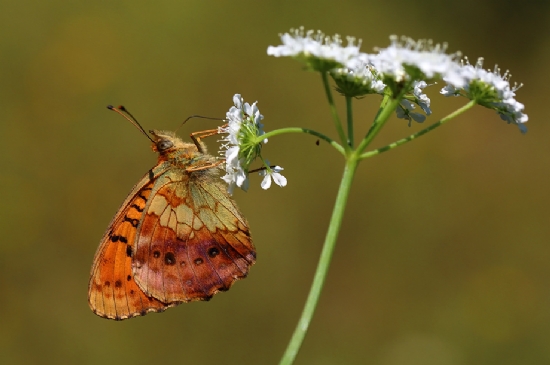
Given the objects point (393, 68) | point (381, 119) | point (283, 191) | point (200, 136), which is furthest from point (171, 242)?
point (283, 191)

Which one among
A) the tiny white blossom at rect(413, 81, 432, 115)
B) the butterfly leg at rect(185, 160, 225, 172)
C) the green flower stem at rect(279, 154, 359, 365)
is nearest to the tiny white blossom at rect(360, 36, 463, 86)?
the tiny white blossom at rect(413, 81, 432, 115)

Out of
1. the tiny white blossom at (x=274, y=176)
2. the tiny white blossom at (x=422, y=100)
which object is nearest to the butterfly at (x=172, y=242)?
the tiny white blossom at (x=274, y=176)

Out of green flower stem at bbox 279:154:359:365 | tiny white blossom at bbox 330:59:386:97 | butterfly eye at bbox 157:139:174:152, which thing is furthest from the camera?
butterfly eye at bbox 157:139:174:152

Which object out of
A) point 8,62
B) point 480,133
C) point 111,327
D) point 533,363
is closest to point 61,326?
point 111,327

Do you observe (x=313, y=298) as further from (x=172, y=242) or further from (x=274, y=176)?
(x=172, y=242)

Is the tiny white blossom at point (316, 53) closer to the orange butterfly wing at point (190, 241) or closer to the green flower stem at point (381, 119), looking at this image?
the green flower stem at point (381, 119)

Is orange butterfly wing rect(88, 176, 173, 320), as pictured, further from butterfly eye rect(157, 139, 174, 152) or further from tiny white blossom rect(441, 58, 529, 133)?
tiny white blossom rect(441, 58, 529, 133)
